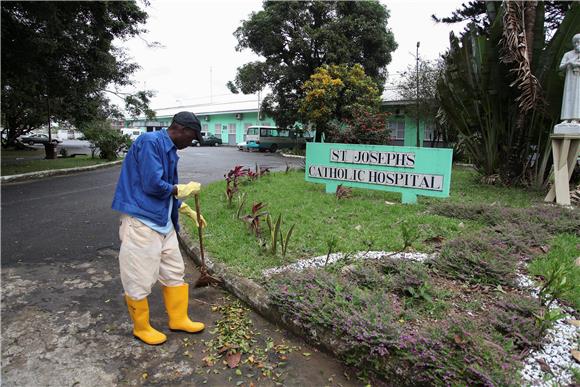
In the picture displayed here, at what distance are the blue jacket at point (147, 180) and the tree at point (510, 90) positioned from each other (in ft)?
23.7

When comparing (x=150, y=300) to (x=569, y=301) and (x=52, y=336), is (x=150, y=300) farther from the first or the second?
(x=569, y=301)

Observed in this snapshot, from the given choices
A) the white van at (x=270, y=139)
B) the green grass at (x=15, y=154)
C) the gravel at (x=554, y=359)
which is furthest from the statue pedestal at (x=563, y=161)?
the white van at (x=270, y=139)

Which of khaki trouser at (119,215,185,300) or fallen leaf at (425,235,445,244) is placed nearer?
khaki trouser at (119,215,185,300)

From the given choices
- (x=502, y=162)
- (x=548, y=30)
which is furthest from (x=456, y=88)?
(x=548, y=30)

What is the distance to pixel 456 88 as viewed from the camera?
31.1 ft

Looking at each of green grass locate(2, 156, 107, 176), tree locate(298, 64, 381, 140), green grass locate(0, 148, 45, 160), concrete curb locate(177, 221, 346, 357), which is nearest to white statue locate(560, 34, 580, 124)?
concrete curb locate(177, 221, 346, 357)

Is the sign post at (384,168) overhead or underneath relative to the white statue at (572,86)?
underneath

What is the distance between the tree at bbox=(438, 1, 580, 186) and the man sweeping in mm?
7147

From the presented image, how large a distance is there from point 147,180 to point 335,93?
60.9 feet

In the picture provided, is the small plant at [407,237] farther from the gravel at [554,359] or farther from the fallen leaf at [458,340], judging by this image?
the fallen leaf at [458,340]

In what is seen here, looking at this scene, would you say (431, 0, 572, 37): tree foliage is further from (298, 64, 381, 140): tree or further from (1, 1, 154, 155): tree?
(1, 1, 154, 155): tree

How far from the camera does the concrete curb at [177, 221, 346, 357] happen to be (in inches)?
114

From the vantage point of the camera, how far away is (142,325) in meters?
3.10

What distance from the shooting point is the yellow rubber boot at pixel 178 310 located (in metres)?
3.24
